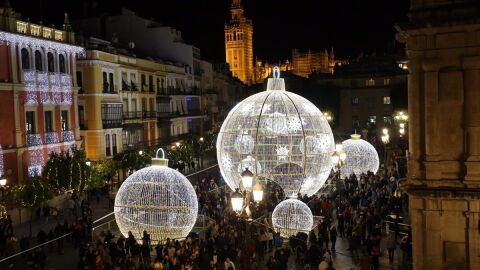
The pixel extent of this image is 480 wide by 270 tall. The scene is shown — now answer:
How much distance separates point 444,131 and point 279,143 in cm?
883

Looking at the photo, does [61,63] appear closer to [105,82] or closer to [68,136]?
[68,136]

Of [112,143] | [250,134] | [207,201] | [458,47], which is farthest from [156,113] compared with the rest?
[458,47]

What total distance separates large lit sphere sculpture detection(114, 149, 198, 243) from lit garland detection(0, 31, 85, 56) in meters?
13.9

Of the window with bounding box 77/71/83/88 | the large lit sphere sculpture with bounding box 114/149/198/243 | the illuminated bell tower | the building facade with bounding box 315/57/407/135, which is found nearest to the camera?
the large lit sphere sculpture with bounding box 114/149/198/243

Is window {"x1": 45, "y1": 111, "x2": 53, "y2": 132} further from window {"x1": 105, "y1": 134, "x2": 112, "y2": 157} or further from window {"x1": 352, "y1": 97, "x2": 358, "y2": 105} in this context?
window {"x1": 352, "y1": 97, "x2": 358, "y2": 105}

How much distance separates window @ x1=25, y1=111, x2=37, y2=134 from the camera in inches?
1204

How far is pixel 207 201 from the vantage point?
82.2 feet

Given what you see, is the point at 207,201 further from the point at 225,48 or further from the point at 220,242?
the point at 225,48

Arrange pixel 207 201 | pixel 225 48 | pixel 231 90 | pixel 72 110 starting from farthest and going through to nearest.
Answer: pixel 225 48
pixel 231 90
pixel 72 110
pixel 207 201

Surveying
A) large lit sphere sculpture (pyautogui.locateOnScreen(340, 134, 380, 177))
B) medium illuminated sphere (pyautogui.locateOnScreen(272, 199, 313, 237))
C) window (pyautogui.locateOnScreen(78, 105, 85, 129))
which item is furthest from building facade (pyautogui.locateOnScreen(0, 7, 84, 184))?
large lit sphere sculpture (pyautogui.locateOnScreen(340, 134, 380, 177))

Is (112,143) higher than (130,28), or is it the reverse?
(130,28)

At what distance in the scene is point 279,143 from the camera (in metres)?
21.2

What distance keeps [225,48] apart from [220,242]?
396 ft

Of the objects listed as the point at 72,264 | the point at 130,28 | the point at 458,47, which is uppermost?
the point at 130,28
